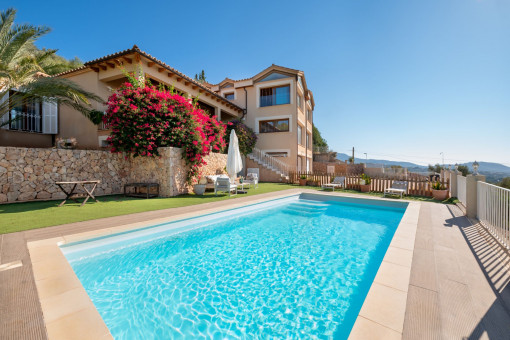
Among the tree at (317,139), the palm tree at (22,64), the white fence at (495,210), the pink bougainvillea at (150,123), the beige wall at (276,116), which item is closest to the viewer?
the white fence at (495,210)

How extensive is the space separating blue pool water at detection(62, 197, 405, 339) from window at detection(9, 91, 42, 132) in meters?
14.3

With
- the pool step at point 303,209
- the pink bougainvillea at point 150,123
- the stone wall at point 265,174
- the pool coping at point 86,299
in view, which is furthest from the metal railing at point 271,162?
the pool coping at point 86,299

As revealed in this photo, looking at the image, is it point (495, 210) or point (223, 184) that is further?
point (223, 184)

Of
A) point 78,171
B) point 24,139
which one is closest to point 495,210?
point 78,171

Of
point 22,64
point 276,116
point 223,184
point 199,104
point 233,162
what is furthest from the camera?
point 276,116

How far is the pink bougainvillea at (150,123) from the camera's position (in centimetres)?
932

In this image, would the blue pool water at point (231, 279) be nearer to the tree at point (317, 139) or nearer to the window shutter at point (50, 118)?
the window shutter at point (50, 118)

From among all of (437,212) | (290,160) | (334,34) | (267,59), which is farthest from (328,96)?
(437,212)

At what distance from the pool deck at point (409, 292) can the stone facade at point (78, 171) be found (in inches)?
218

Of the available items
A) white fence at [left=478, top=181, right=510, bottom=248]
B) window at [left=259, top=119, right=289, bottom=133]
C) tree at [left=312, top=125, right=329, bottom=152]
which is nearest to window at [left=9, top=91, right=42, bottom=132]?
window at [left=259, top=119, right=289, bottom=133]

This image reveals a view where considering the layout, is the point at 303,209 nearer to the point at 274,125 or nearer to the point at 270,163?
the point at 270,163

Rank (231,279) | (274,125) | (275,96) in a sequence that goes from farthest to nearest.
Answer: (274,125) → (275,96) → (231,279)

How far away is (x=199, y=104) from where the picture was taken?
1598cm

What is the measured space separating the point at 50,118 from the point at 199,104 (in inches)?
384
